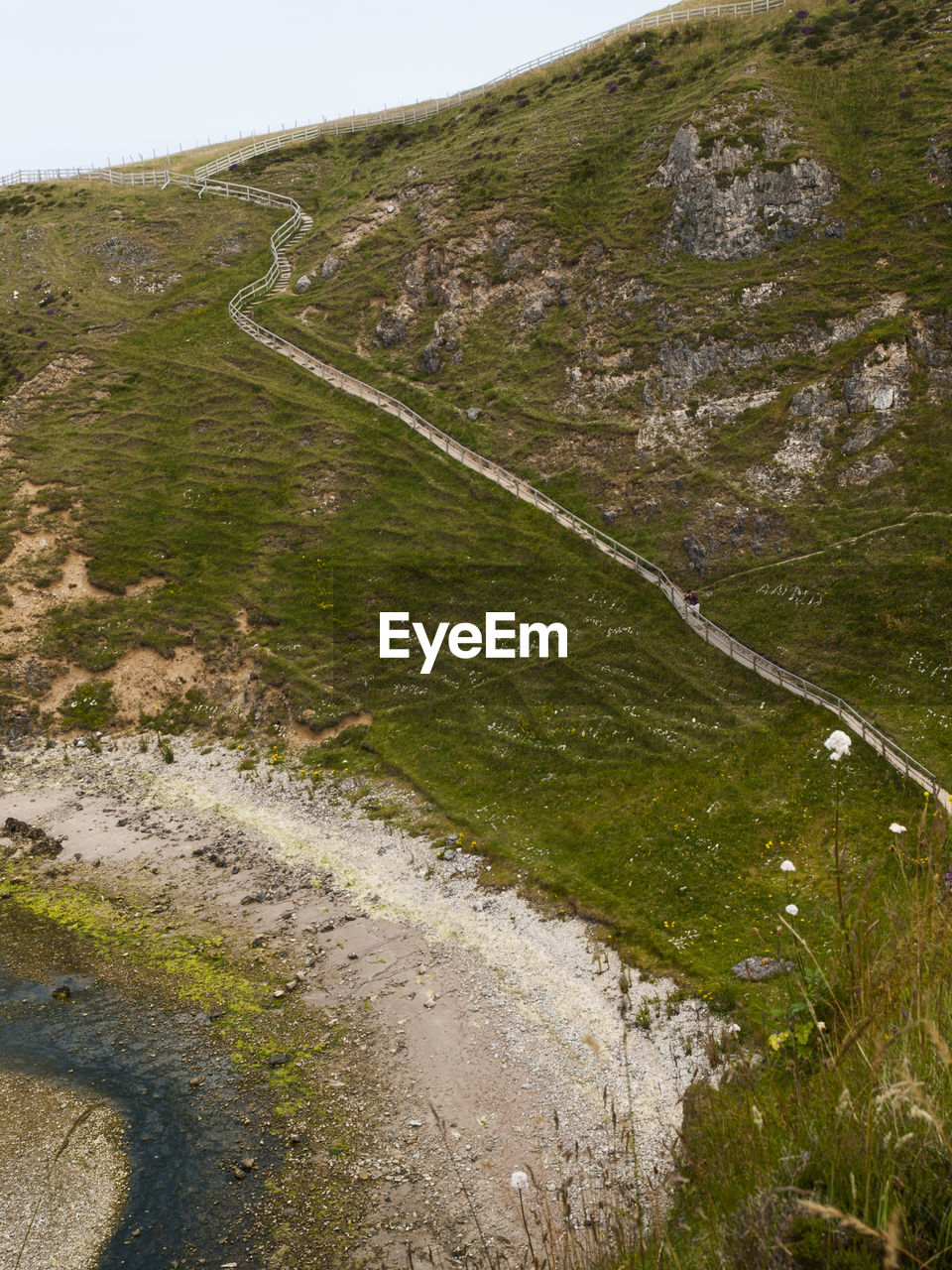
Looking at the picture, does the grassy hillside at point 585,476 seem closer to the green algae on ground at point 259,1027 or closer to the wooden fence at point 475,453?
the wooden fence at point 475,453

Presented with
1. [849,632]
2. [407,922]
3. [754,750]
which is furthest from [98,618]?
[849,632]

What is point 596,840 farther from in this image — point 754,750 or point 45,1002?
point 45,1002

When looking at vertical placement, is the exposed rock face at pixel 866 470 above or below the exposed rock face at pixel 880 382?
below

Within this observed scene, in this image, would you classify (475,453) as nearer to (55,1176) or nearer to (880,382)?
(880,382)

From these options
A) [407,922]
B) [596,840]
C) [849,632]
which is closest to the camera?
[407,922]

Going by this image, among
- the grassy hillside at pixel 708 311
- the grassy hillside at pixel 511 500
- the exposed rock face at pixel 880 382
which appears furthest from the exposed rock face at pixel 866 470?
the exposed rock face at pixel 880 382

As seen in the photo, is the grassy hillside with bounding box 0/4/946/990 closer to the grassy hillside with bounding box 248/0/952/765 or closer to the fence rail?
the grassy hillside with bounding box 248/0/952/765

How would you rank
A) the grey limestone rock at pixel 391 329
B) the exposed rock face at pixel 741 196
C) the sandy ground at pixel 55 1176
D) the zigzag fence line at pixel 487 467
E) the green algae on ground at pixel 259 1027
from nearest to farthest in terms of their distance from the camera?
the sandy ground at pixel 55 1176, the green algae on ground at pixel 259 1027, the zigzag fence line at pixel 487 467, the exposed rock face at pixel 741 196, the grey limestone rock at pixel 391 329
